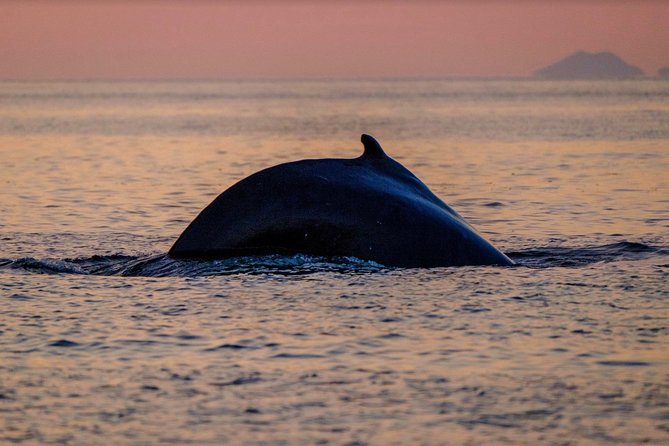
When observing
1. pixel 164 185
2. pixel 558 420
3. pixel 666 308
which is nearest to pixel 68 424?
pixel 558 420

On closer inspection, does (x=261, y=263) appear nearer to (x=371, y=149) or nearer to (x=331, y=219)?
(x=331, y=219)

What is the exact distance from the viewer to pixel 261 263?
498 inches

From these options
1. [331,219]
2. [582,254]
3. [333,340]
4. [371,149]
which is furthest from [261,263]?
[582,254]

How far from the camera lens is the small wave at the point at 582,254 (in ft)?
46.7

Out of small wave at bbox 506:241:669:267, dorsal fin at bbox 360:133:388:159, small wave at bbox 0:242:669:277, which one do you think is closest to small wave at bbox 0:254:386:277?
small wave at bbox 0:242:669:277

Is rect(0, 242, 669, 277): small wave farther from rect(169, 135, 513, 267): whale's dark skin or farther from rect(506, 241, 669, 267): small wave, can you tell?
rect(169, 135, 513, 267): whale's dark skin

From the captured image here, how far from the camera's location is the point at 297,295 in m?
11.8

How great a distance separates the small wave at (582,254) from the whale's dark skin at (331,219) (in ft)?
5.94

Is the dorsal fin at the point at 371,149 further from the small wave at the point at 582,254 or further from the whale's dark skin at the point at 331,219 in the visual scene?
the small wave at the point at 582,254

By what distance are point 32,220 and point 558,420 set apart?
13372 millimetres

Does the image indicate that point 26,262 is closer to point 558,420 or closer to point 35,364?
point 35,364

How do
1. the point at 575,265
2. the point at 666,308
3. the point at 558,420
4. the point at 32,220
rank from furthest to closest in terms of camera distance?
the point at 32,220 < the point at 575,265 < the point at 666,308 < the point at 558,420

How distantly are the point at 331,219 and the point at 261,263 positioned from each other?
3.02 ft

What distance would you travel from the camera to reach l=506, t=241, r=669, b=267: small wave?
46.7 ft
